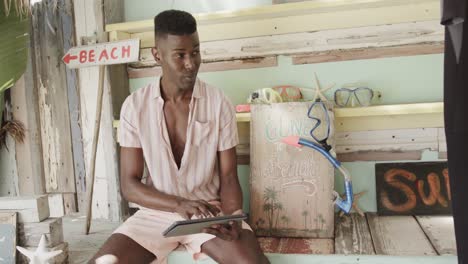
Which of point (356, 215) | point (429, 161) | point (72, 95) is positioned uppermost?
point (72, 95)

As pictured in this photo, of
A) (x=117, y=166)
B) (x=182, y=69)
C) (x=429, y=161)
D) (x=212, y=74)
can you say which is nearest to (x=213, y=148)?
(x=182, y=69)

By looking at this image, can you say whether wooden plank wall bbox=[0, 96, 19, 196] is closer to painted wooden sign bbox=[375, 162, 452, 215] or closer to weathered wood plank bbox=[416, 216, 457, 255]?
painted wooden sign bbox=[375, 162, 452, 215]

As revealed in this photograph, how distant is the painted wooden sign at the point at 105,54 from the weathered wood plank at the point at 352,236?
4.70ft

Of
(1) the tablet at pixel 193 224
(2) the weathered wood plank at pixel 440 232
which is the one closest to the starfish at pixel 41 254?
(1) the tablet at pixel 193 224

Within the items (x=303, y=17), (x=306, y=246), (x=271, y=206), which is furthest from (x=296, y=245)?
(x=303, y=17)

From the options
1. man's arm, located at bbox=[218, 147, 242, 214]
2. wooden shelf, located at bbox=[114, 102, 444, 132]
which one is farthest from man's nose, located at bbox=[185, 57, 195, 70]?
wooden shelf, located at bbox=[114, 102, 444, 132]

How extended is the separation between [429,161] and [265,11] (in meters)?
1.26

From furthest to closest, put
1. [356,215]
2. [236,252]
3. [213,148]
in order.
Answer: [356,215] < [213,148] < [236,252]

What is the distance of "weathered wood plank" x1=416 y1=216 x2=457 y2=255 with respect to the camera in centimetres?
176

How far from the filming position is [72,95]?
2740mm

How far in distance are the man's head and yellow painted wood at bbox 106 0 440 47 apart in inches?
19.2

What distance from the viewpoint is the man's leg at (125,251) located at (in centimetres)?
160

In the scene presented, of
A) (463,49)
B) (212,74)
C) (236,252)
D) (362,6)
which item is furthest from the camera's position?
(212,74)

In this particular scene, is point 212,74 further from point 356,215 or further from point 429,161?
point 429,161
